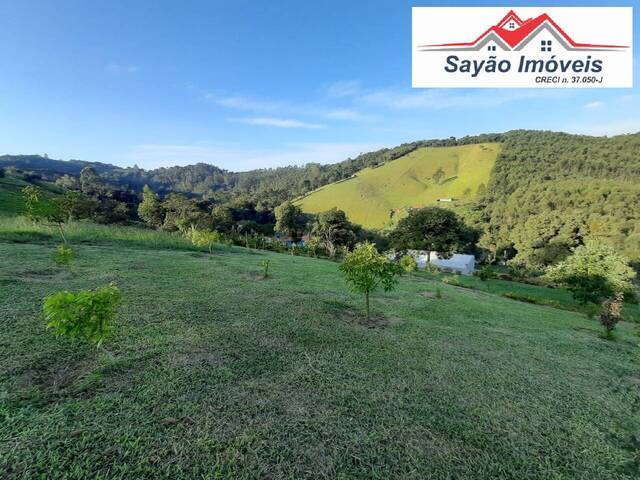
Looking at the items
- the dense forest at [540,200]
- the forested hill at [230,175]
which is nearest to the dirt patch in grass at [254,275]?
the dense forest at [540,200]

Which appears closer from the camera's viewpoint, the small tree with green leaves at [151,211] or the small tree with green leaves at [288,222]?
the small tree with green leaves at [151,211]

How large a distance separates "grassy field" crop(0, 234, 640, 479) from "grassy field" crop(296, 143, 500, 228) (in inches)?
2539

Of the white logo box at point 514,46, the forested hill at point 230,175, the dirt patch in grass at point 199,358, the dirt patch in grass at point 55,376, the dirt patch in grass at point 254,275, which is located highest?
the forested hill at point 230,175

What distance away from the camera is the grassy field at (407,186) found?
7588 cm

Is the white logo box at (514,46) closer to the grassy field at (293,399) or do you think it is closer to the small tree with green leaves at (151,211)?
the grassy field at (293,399)

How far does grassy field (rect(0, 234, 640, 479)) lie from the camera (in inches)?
105

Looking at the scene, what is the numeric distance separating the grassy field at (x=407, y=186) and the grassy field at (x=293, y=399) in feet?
212

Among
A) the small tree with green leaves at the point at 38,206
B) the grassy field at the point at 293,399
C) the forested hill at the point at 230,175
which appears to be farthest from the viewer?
the forested hill at the point at 230,175

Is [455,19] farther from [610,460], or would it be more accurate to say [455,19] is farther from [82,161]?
[82,161]

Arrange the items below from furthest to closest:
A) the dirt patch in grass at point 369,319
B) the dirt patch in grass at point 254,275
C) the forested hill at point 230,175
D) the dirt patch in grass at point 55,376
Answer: the forested hill at point 230,175 < the dirt patch in grass at point 254,275 < the dirt patch in grass at point 369,319 < the dirt patch in grass at point 55,376

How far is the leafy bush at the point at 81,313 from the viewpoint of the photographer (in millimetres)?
3350

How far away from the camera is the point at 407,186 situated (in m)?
86.8

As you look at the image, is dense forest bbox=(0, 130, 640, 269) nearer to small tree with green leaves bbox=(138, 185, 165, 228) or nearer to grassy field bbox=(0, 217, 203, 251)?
small tree with green leaves bbox=(138, 185, 165, 228)

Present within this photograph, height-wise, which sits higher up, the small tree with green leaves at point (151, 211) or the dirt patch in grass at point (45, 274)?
the small tree with green leaves at point (151, 211)
